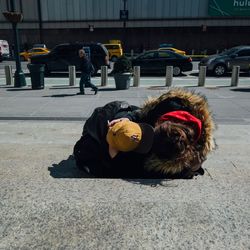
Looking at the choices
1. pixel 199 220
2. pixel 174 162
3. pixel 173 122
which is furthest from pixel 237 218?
pixel 173 122

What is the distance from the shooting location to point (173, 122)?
269cm

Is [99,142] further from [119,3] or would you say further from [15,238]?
[119,3]

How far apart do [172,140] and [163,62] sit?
1595 cm

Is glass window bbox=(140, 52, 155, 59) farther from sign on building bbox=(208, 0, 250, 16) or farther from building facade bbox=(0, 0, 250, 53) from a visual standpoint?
sign on building bbox=(208, 0, 250, 16)

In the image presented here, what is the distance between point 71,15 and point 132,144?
44442 millimetres

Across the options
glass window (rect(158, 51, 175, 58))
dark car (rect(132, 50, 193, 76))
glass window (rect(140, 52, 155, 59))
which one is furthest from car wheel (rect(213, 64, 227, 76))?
glass window (rect(140, 52, 155, 59))

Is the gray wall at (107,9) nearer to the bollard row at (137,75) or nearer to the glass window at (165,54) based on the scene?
the glass window at (165,54)

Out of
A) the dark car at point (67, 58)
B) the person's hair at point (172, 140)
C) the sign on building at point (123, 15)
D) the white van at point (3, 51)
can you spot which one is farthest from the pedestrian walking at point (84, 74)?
the sign on building at point (123, 15)

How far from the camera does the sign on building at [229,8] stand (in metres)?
39.6

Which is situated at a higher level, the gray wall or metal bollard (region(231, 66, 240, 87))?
the gray wall

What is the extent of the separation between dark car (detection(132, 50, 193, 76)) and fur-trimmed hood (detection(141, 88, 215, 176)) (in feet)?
49.5

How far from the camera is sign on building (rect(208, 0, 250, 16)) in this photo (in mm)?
39562

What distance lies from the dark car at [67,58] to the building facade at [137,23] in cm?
2515

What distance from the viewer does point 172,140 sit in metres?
2.54
